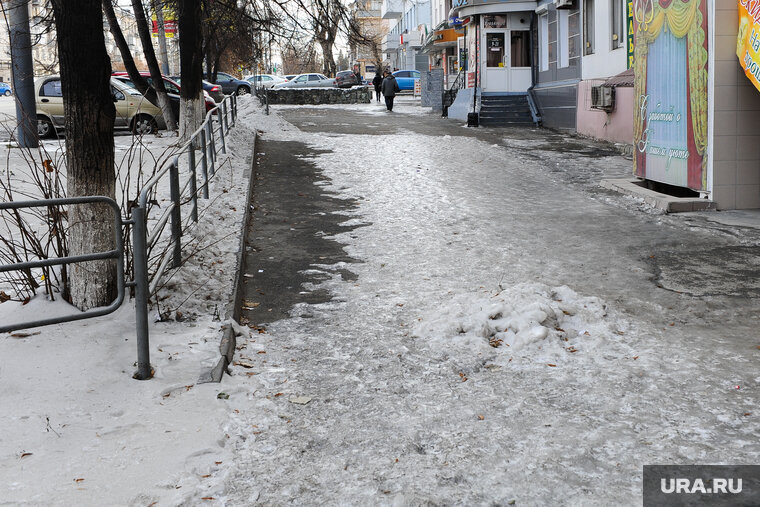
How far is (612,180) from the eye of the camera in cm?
1288

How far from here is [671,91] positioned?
10.9 m

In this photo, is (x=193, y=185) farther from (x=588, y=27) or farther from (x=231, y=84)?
(x=231, y=84)

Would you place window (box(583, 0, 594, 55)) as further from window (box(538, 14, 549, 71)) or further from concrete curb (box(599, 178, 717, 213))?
concrete curb (box(599, 178, 717, 213))

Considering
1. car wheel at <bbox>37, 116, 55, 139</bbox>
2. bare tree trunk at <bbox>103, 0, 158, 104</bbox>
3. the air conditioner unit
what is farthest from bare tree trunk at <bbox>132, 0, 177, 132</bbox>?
the air conditioner unit

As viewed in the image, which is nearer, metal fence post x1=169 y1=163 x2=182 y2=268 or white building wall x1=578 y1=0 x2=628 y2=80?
metal fence post x1=169 y1=163 x2=182 y2=268

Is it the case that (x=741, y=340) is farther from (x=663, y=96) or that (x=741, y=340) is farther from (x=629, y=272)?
(x=663, y=96)

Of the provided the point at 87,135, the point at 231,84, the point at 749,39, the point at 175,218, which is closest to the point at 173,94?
the point at 175,218

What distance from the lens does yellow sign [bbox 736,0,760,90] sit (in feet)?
30.4

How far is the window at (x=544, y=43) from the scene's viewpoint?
25.9 m

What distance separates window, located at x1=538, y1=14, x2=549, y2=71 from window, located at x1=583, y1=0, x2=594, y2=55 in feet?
13.2

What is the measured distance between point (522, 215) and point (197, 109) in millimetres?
8373

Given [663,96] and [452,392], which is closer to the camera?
[452,392]

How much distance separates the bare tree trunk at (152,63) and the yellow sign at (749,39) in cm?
1180

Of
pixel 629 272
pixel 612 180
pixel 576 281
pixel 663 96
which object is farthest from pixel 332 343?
pixel 612 180
